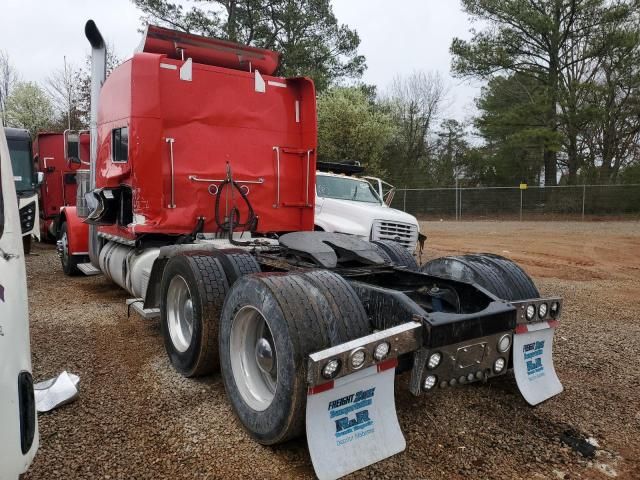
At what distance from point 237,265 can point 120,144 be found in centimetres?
295

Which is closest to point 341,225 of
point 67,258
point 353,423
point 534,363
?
point 67,258

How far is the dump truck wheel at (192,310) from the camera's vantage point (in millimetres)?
3781

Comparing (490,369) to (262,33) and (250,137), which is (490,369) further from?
(262,33)

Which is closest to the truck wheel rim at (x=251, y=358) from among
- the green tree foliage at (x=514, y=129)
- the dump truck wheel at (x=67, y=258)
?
the dump truck wheel at (x=67, y=258)

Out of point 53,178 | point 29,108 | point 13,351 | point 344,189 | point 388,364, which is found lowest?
point 388,364

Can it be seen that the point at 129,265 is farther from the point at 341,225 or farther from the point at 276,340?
the point at 341,225

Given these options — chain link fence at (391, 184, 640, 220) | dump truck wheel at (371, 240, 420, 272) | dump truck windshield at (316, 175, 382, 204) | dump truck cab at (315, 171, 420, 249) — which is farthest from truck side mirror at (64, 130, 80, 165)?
chain link fence at (391, 184, 640, 220)

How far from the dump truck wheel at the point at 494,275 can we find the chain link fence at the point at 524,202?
2344 cm

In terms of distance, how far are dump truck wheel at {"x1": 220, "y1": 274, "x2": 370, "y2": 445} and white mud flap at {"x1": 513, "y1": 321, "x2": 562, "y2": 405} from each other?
1238mm

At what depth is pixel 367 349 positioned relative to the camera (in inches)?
102

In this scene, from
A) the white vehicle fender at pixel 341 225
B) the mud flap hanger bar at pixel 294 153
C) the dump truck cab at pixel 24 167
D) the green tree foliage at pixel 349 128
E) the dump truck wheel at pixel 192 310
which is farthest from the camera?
the green tree foliage at pixel 349 128

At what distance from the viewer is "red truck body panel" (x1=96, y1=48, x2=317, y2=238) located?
5.56m

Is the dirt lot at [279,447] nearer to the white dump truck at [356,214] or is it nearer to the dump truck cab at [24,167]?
the white dump truck at [356,214]

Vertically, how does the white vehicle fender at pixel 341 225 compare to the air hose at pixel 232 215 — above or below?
below
